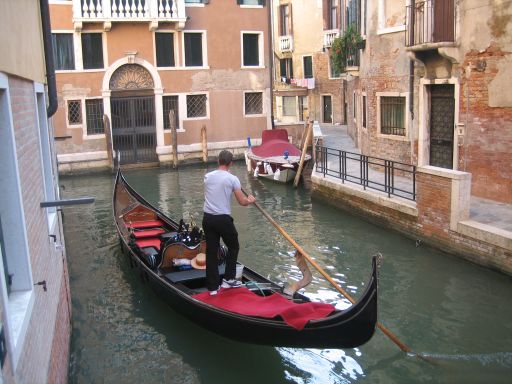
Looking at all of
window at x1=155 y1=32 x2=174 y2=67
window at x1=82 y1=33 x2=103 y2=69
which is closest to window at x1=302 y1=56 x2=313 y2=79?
window at x1=155 y1=32 x2=174 y2=67

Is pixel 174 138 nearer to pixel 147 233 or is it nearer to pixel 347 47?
pixel 347 47

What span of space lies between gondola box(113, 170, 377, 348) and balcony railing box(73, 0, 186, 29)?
887cm

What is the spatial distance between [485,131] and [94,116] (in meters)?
10.5

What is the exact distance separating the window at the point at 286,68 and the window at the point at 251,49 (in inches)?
328

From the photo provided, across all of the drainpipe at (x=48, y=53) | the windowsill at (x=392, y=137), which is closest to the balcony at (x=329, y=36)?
the windowsill at (x=392, y=137)

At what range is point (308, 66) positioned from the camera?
24609 millimetres

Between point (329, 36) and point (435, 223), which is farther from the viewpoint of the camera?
point (329, 36)

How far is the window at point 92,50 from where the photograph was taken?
15.5 m

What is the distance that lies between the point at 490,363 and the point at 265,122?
13496 mm

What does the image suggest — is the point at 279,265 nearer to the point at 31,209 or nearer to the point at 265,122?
the point at 31,209

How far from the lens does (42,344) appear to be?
289 centimetres

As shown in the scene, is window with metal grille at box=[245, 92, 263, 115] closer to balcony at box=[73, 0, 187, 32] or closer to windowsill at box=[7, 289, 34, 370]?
balcony at box=[73, 0, 187, 32]

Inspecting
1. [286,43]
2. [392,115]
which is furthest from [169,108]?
[286,43]

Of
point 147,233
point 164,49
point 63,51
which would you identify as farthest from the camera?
Answer: point 164,49
